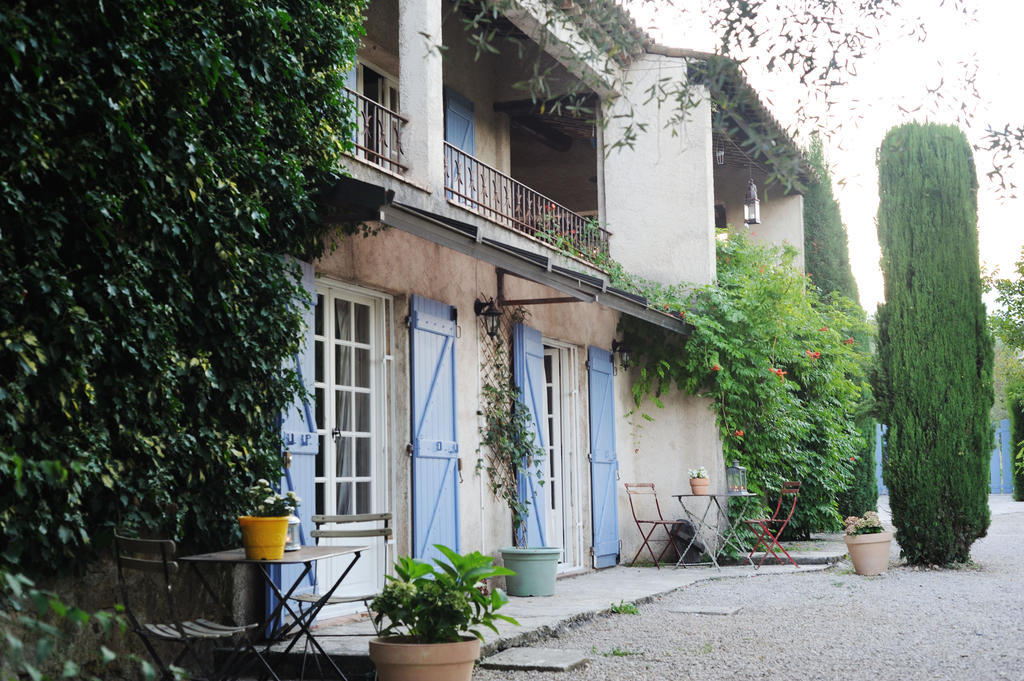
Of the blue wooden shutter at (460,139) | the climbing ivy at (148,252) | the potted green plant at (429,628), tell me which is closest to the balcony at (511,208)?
the blue wooden shutter at (460,139)

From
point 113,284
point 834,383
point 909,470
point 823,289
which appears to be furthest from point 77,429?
point 823,289

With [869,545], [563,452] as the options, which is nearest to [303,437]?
[563,452]

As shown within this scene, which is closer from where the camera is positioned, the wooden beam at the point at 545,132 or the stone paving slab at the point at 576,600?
the stone paving slab at the point at 576,600

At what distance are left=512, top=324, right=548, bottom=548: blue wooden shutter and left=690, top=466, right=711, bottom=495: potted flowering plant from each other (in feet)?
6.56

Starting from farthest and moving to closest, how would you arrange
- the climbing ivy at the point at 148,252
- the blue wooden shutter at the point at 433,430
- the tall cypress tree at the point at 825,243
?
the tall cypress tree at the point at 825,243 → the blue wooden shutter at the point at 433,430 → the climbing ivy at the point at 148,252

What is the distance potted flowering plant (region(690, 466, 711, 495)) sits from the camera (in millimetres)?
10383

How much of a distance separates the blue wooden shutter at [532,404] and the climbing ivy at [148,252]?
119 inches

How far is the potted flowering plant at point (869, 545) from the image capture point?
9398 millimetres

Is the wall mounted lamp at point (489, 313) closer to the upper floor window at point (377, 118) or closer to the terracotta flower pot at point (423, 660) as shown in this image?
the upper floor window at point (377, 118)

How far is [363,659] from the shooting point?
4.90 metres

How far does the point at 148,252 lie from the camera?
14.9ft

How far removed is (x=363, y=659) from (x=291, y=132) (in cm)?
269

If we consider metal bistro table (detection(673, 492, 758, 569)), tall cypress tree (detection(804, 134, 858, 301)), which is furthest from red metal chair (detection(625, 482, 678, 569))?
tall cypress tree (detection(804, 134, 858, 301))

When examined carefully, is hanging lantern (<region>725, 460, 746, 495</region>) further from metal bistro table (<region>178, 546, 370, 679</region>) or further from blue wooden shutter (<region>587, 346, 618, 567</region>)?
metal bistro table (<region>178, 546, 370, 679</region>)
